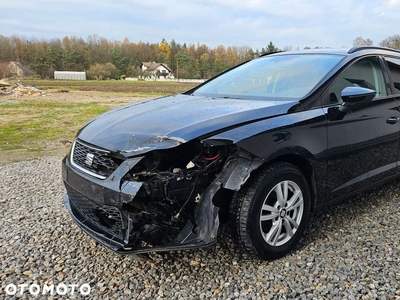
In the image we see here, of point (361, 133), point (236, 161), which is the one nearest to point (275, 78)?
point (361, 133)

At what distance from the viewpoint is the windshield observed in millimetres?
3217

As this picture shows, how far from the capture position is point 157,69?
297 ft

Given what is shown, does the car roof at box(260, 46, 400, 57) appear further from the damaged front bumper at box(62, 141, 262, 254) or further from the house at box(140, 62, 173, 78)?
the house at box(140, 62, 173, 78)

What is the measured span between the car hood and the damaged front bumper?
0.20m

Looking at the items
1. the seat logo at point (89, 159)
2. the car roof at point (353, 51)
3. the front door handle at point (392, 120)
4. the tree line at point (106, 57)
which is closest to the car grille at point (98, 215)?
the seat logo at point (89, 159)

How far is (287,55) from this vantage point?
3975 mm

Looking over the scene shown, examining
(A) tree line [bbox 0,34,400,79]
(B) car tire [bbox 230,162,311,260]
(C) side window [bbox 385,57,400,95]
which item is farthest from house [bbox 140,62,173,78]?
(B) car tire [bbox 230,162,311,260]

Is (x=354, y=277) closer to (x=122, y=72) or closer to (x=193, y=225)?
(x=193, y=225)

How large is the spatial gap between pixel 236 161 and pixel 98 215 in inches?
43.9

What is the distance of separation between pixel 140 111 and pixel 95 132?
1.55 ft

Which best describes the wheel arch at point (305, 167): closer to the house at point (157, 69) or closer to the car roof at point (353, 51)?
the car roof at point (353, 51)

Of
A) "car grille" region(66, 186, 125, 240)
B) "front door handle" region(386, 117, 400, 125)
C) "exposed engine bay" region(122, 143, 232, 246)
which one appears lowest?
"car grille" region(66, 186, 125, 240)

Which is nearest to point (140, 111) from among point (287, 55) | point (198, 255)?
point (198, 255)

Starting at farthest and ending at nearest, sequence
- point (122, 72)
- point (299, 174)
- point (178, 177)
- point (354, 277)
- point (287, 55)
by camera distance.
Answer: point (122, 72), point (287, 55), point (299, 174), point (354, 277), point (178, 177)
